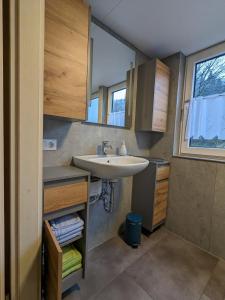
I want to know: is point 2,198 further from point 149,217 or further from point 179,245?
point 179,245

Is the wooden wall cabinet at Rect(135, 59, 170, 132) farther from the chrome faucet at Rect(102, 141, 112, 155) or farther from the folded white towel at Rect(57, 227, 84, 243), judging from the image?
the folded white towel at Rect(57, 227, 84, 243)

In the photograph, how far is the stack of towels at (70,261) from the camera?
1.00m

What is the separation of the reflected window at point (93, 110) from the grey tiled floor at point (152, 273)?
122cm

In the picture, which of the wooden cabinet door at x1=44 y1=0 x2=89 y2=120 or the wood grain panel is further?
the wood grain panel

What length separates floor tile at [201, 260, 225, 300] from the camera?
1.09 metres

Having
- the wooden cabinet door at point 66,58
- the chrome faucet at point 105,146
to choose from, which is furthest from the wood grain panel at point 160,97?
the wooden cabinet door at point 66,58

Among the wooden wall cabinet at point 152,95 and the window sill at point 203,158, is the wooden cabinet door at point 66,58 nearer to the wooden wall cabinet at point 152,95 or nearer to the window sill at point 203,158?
the wooden wall cabinet at point 152,95

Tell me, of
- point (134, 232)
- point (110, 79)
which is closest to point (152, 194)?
point (134, 232)

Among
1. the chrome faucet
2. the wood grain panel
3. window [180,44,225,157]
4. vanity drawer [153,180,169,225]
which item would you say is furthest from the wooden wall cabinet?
vanity drawer [153,180,169,225]

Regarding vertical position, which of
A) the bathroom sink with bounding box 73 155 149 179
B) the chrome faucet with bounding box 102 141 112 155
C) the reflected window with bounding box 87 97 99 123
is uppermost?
the reflected window with bounding box 87 97 99 123

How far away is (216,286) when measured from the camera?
1.16m

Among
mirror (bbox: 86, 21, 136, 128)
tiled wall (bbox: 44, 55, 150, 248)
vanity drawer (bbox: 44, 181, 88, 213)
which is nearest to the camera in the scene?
vanity drawer (bbox: 44, 181, 88, 213)

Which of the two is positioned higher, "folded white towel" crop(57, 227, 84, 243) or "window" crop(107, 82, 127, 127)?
"window" crop(107, 82, 127, 127)

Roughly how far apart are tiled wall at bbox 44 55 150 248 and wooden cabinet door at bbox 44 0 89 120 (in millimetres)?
244
